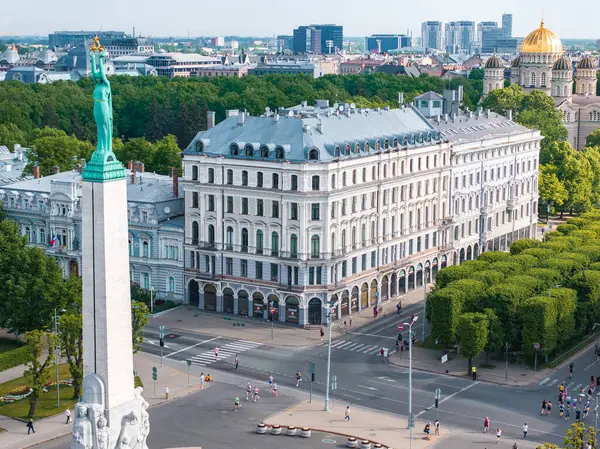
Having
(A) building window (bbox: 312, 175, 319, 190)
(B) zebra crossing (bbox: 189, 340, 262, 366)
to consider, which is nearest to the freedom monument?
(B) zebra crossing (bbox: 189, 340, 262, 366)

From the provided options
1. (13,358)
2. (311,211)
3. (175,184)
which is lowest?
(13,358)

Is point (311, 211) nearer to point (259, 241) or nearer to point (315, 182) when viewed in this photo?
point (315, 182)

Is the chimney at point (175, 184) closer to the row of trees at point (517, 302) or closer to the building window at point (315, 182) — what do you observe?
the building window at point (315, 182)

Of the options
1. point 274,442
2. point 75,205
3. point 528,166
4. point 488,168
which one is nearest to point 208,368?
point 274,442

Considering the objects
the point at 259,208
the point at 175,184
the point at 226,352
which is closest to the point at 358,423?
the point at 226,352

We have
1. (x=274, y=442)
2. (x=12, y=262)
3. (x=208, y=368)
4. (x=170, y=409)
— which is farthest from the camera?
(x=12, y=262)

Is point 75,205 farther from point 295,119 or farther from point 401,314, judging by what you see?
point 401,314

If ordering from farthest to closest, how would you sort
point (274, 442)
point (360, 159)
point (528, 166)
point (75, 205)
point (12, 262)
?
point (528, 166), point (75, 205), point (360, 159), point (12, 262), point (274, 442)
